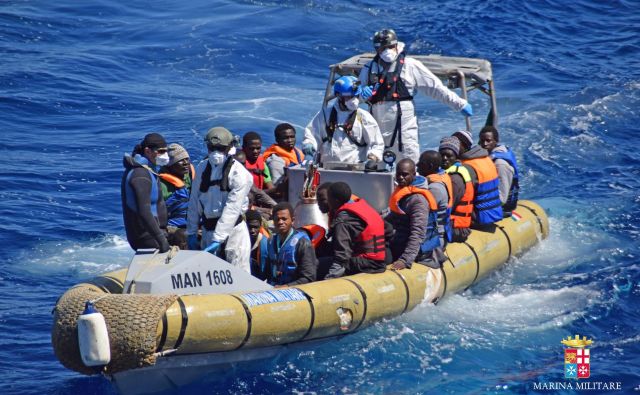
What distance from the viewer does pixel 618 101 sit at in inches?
714

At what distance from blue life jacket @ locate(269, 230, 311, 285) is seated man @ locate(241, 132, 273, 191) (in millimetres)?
1787

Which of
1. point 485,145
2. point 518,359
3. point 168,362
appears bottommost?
point 518,359

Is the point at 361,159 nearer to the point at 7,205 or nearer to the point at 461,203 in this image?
the point at 461,203

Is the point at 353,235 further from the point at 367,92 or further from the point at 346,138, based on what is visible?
the point at 367,92

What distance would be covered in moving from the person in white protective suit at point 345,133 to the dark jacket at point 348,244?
122 centimetres

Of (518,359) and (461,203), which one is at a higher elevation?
(461,203)

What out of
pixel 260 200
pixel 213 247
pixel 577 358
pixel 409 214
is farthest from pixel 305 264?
pixel 577 358

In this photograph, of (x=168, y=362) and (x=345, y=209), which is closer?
(x=168, y=362)

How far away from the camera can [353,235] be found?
9.11m

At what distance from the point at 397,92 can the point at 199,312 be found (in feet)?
13.3

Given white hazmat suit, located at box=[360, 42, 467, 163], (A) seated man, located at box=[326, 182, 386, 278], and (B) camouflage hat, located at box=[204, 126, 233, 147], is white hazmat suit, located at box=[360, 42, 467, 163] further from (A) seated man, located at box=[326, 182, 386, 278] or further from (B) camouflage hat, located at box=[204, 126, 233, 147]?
(B) camouflage hat, located at box=[204, 126, 233, 147]

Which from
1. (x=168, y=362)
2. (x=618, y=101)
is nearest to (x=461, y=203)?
(x=168, y=362)

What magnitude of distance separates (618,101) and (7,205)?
35.6 feet

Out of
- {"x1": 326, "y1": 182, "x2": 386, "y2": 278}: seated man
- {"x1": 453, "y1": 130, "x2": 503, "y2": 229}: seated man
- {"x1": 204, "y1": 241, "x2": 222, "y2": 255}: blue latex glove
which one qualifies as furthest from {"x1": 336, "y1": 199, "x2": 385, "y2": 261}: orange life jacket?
{"x1": 453, "y1": 130, "x2": 503, "y2": 229}: seated man
